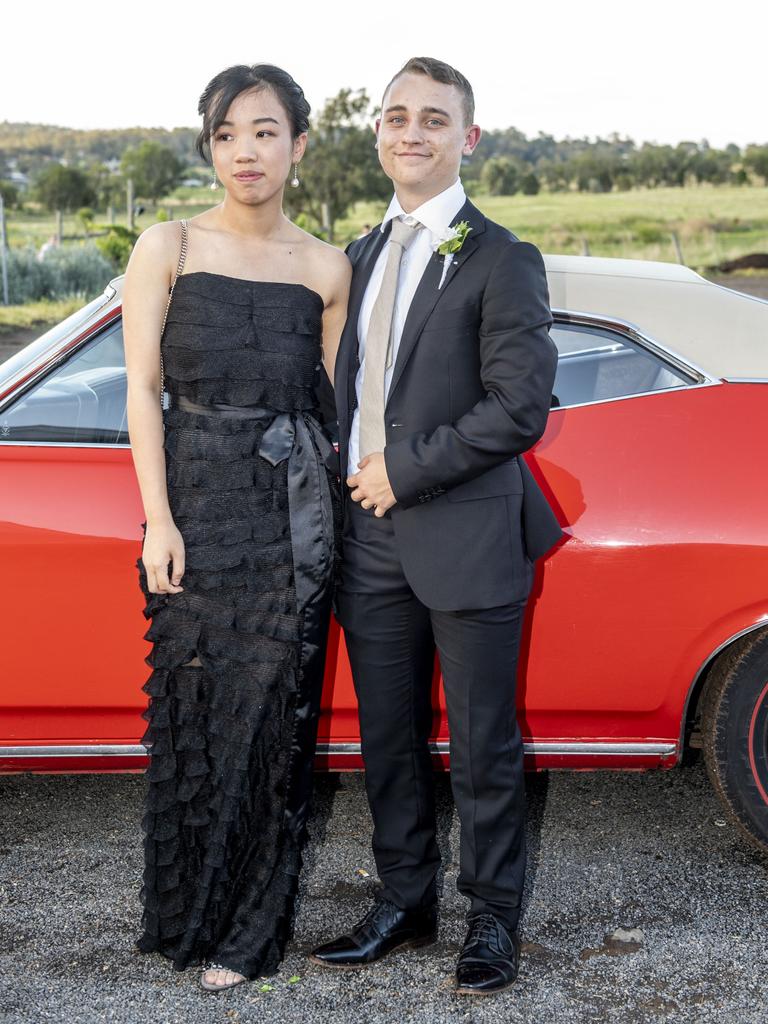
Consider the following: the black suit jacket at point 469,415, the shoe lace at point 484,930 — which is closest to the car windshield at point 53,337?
the black suit jacket at point 469,415

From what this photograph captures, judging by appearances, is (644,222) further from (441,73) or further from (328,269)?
(328,269)

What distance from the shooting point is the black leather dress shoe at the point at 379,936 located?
104 inches

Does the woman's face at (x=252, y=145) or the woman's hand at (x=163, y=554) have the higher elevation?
the woman's face at (x=252, y=145)

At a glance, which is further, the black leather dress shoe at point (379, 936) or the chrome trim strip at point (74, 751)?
the chrome trim strip at point (74, 751)

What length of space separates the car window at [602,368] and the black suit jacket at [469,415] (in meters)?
0.49

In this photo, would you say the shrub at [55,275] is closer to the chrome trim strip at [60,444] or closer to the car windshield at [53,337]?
the car windshield at [53,337]

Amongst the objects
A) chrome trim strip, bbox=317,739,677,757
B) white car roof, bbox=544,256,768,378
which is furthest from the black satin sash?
white car roof, bbox=544,256,768,378

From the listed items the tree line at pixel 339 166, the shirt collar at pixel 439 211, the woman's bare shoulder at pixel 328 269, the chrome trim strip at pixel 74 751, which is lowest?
the chrome trim strip at pixel 74 751

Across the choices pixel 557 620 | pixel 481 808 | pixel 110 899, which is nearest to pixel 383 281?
pixel 557 620

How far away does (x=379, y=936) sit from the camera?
2.67 metres

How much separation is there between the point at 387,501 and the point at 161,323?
628 millimetres

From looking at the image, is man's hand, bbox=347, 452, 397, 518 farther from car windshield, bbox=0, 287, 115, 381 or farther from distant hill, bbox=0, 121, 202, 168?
distant hill, bbox=0, 121, 202, 168

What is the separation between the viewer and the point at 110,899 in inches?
115

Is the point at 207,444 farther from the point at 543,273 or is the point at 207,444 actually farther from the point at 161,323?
the point at 543,273
